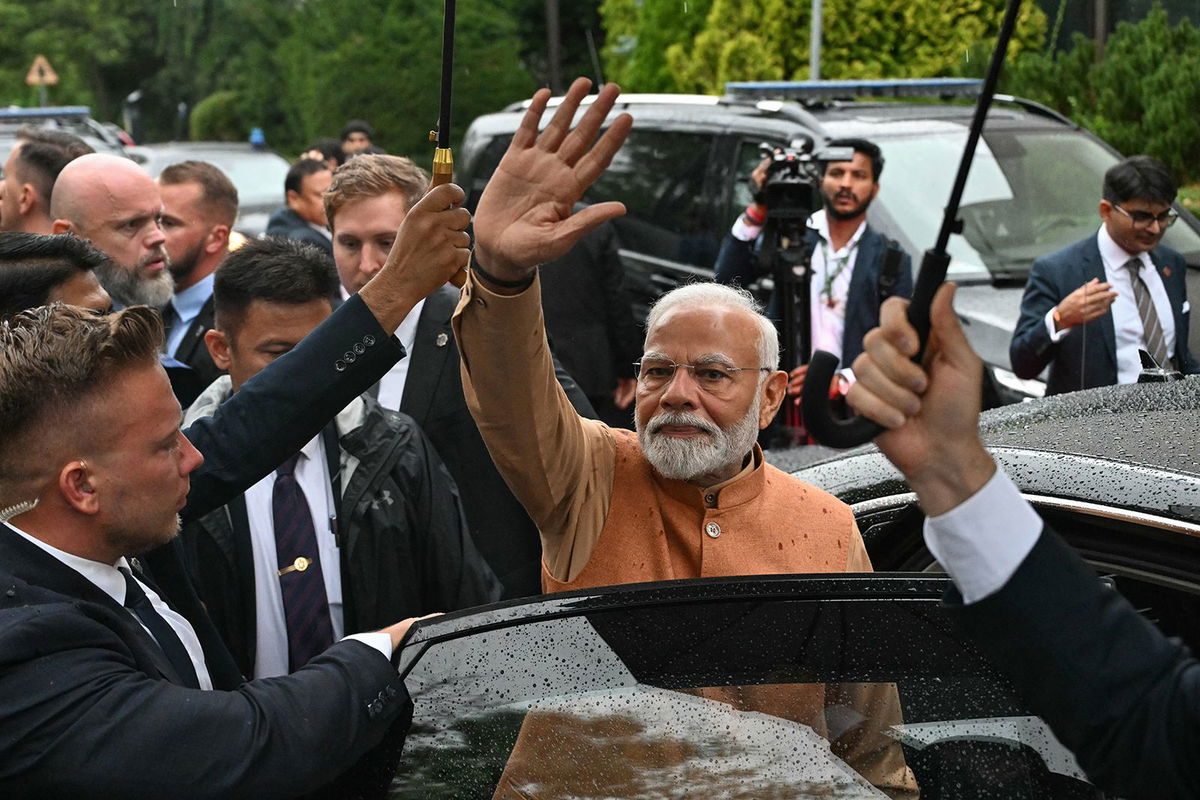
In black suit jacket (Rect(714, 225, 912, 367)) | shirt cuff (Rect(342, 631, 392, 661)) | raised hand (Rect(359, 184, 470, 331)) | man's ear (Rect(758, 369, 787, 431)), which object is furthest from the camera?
black suit jacket (Rect(714, 225, 912, 367))

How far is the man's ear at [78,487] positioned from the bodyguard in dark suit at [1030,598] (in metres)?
1.15

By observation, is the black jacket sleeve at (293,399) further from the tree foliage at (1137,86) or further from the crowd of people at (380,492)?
the tree foliage at (1137,86)

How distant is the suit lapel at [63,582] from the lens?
208 cm

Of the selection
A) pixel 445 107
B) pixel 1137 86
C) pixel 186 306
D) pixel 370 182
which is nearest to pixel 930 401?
pixel 445 107

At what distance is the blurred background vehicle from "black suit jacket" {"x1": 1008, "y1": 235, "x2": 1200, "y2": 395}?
10.3m

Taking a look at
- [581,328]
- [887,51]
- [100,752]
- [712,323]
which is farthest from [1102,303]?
[887,51]

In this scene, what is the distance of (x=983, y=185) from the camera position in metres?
7.64

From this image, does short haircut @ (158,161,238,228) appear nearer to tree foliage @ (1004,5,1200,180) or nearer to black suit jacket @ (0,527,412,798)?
black suit jacket @ (0,527,412,798)

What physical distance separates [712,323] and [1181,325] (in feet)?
10.1

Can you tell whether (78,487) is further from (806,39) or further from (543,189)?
(806,39)

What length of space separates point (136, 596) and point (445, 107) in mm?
851

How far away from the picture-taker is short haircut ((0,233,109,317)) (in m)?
2.99

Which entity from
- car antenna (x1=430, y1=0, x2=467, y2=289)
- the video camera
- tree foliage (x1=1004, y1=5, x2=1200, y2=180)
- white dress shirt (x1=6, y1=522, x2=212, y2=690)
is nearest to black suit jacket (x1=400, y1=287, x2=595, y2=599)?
car antenna (x1=430, y1=0, x2=467, y2=289)

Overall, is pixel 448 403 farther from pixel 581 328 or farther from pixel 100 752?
pixel 581 328
